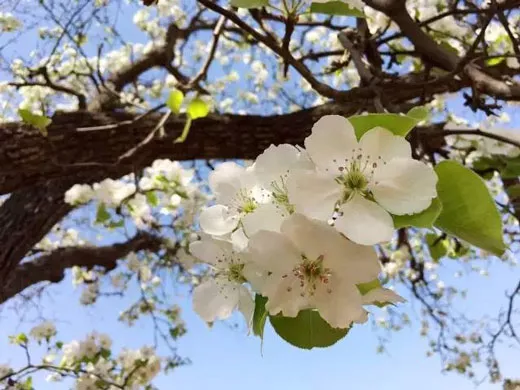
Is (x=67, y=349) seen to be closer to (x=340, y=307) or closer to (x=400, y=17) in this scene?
(x=400, y=17)

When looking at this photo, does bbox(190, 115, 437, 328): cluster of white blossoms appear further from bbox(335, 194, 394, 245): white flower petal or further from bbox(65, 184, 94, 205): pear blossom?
bbox(65, 184, 94, 205): pear blossom

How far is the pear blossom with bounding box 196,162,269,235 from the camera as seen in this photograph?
508 mm

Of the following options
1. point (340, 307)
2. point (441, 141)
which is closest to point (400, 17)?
point (441, 141)

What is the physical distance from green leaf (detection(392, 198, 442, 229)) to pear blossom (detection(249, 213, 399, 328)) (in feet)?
0.13

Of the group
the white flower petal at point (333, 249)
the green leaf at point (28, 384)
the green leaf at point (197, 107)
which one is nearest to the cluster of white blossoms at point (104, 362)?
the green leaf at point (28, 384)

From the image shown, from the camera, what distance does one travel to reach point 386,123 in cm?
46

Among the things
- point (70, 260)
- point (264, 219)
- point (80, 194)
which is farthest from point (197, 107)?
point (70, 260)

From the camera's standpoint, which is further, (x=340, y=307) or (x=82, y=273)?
(x=82, y=273)

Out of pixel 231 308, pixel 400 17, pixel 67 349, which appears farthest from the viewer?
pixel 67 349

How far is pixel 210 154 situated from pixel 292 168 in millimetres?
1400

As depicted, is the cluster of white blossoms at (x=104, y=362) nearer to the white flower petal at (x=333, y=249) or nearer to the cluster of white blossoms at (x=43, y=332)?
the cluster of white blossoms at (x=43, y=332)

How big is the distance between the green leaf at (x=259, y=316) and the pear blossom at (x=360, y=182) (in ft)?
0.38

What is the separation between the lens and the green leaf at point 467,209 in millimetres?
453

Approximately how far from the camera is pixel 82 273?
330 cm
